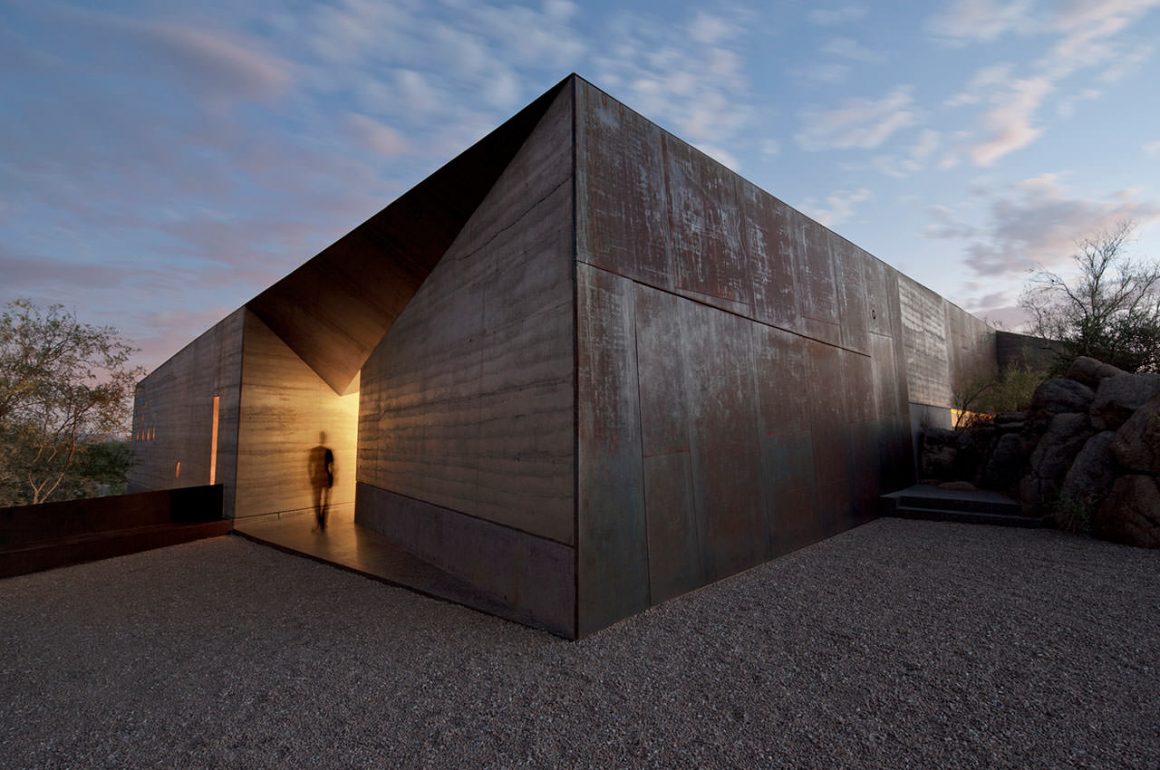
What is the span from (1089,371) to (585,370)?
9325 mm

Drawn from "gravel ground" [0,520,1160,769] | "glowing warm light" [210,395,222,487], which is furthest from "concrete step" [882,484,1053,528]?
"glowing warm light" [210,395,222,487]

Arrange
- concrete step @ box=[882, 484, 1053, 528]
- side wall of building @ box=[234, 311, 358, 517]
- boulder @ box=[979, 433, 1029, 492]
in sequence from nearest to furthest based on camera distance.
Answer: concrete step @ box=[882, 484, 1053, 528]
boulder @ box=[979, 433, 1029, 492]
side wall of building @ box=[234, 311, 358, 517]

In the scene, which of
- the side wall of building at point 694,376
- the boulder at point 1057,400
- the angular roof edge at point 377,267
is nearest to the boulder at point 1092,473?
the boulder at point 1057,400

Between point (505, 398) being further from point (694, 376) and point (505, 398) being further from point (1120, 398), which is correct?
point (1120, 398)

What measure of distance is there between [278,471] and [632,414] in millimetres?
7697

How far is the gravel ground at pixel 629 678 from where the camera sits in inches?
86.7

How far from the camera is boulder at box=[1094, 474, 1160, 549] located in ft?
17.2

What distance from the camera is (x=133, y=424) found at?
17.1 meters

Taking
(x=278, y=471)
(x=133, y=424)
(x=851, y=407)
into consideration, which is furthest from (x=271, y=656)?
(x=133, y=424)

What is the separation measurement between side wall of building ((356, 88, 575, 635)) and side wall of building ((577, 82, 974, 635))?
226 millimetres

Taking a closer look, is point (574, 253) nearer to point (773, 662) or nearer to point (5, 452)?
point (773, 662)

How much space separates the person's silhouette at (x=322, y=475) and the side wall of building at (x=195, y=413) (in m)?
1.30

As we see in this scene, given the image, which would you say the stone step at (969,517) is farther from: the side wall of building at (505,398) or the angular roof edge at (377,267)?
the angular roof edge at (377,267)

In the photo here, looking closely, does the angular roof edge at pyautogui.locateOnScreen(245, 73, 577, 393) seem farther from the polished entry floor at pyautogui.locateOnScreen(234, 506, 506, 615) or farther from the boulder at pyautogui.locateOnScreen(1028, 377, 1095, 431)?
the boulder at pyautogui.locateOnScreen(1028, 377, 1095, 431)
